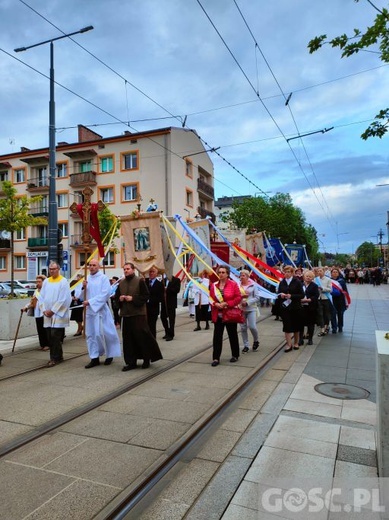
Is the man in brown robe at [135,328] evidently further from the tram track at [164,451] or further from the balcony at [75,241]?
the balcony at [75,241]

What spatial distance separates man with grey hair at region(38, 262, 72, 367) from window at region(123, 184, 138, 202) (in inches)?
1089

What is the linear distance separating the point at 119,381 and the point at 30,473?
291cm

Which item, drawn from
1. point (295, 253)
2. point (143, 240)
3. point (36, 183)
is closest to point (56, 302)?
point (143, 240)

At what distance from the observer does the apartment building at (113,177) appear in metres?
33.6

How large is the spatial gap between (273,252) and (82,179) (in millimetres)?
23982

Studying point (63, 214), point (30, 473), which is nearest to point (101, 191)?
point (63, 214)

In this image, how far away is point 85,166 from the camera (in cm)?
3750

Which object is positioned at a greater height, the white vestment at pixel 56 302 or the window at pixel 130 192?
the window at pixel 130 192

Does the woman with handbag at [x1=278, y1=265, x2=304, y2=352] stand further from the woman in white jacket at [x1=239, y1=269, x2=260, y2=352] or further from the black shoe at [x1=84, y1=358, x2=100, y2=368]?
the black shoe at [x1=84, y1=358, x2=100, y2=368]

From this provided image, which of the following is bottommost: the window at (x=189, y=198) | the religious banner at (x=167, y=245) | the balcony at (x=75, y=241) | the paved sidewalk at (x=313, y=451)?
the paved sidewalk at (x=313, y=451)

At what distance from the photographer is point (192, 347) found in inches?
364

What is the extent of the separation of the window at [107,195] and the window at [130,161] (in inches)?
103

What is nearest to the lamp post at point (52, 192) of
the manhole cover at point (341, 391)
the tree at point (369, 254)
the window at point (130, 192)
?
the manhole cover at point (341, 391)

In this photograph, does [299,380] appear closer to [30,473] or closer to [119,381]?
[119,381]
